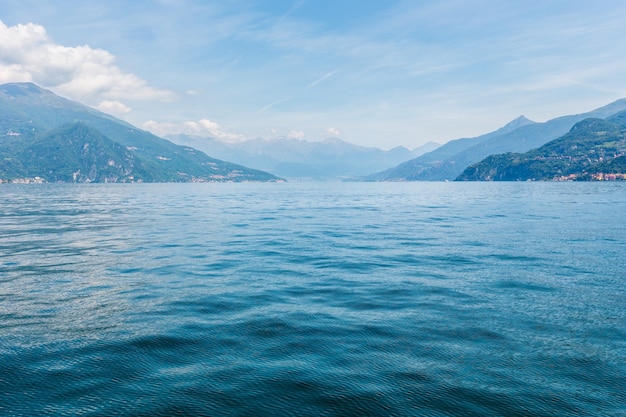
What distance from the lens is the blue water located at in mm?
10938

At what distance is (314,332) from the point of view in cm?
1603

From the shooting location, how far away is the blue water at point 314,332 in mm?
10938

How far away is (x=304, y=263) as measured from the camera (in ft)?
99.0

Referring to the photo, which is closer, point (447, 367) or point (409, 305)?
point (447, 367)

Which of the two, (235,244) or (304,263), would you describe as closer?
(304,263)

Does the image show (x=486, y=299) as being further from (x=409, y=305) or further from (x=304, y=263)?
(x=304, y=263)

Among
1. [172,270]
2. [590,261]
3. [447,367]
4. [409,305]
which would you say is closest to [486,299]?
[409,305]

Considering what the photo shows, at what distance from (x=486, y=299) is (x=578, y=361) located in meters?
7.21

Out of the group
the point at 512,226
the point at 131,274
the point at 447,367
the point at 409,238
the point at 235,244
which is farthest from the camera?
the point at 512,226

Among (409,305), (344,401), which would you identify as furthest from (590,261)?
(344,401)

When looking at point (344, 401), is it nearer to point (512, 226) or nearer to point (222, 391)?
point (222, 391)

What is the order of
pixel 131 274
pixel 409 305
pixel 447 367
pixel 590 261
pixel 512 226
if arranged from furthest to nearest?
pixel 512 226
pixel 590 261
pixel 131 274
pixel 409 305
pixel 447 367

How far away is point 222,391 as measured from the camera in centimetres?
1129

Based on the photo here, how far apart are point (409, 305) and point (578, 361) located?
7582 mm
